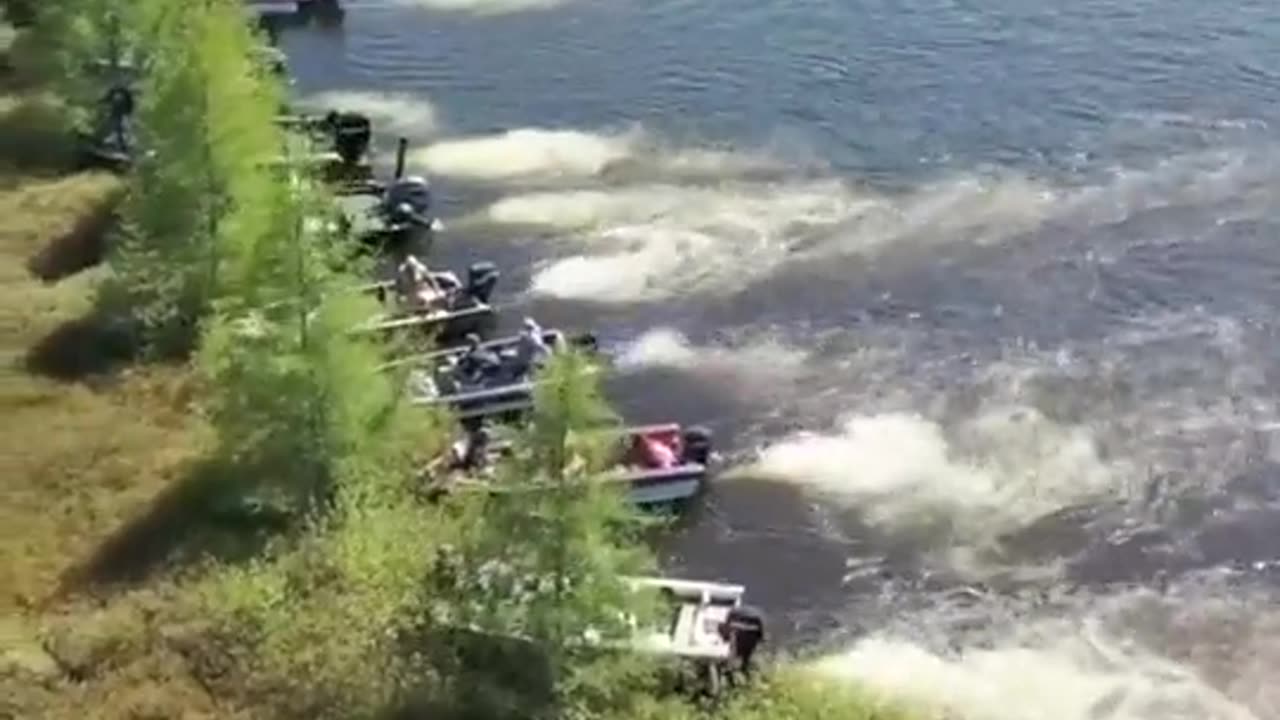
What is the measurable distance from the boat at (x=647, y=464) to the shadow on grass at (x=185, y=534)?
450cm

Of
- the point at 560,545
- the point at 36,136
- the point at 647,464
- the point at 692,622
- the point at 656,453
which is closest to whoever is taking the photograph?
the point at 560,545

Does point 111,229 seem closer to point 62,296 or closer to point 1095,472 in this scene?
point 62,296

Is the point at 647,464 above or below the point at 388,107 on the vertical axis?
below

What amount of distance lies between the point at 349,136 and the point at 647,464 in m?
25.4

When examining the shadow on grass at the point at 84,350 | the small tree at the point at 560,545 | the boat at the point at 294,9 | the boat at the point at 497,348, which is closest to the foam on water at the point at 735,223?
the boat at the point at 497,348

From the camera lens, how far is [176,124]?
54969mm

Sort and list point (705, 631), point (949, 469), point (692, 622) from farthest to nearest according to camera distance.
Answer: point (949, 469) < point (692, 622) < point (705, 631)

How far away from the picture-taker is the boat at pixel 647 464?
50.9 m

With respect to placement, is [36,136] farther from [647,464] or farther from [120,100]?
[647,464]

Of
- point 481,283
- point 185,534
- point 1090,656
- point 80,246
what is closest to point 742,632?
point 1090,656

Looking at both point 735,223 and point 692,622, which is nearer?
point 692,622

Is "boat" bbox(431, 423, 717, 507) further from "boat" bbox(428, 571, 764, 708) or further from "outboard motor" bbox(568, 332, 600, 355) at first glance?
"boat" bbox(428, 571, 764, 708)

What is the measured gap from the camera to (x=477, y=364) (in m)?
57.7

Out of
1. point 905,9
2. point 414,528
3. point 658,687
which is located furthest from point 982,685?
point 905,9
